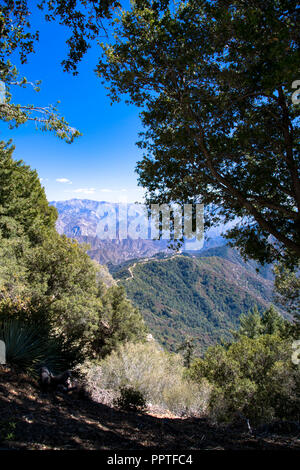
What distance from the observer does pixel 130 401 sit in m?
5.41

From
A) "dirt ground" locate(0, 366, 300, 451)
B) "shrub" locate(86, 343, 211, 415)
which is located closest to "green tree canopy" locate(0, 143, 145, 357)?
"shrub" locate(86, 343, 211, 415)

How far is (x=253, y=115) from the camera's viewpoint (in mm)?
4570

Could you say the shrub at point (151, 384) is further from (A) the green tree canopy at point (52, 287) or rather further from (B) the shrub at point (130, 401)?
(A) the green tree canopy at point (52, 287)

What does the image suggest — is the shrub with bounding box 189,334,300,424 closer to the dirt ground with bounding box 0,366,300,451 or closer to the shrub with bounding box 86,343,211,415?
the shrub with bounding box 86,343,211,415

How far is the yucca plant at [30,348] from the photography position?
16.5 feet

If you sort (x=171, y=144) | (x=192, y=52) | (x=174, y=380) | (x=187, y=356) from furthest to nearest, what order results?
(x=187, y=356), (x=174, y=380), (x=171, y=144), (x=192, y=52)

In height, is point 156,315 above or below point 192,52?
below

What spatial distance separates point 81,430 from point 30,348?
9.39ft

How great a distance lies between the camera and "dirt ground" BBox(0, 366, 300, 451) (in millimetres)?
2686

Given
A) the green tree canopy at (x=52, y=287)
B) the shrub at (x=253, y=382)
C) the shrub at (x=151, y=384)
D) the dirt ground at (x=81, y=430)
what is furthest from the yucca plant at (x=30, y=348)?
the shrub at (x=253, y=382)

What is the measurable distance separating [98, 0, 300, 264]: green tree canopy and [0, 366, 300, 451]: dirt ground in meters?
3.35

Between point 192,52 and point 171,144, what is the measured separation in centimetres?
160
